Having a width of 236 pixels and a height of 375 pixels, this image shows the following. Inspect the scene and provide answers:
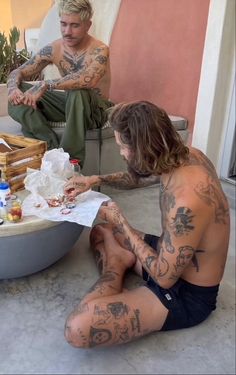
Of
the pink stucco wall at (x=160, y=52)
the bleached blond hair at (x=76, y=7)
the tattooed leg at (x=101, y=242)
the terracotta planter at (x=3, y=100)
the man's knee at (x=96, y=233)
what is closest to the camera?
the tattooed leg at (x=101, y=242)

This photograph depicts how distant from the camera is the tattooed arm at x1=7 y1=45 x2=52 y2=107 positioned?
7.32 feet

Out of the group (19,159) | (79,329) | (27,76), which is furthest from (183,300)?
(27,76)

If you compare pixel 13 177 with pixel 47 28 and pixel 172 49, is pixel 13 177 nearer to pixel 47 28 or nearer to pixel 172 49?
pixel 172 49

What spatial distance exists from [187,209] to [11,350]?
2.55ft

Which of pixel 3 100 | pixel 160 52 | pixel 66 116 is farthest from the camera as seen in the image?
pixel 3 100

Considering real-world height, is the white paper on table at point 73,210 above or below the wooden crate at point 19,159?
below

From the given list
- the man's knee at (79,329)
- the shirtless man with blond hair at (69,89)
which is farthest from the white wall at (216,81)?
the man's knee at (79,329)

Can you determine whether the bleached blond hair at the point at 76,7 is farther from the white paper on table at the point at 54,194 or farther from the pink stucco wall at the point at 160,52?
the white paper on table at the point at 54,194

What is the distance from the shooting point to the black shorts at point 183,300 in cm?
133

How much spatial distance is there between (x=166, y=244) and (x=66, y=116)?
136 cm

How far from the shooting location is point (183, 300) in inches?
52.9

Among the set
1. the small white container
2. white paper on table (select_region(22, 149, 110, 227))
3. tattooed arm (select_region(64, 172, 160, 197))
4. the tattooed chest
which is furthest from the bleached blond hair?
the small white container

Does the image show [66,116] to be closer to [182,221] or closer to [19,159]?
[19,159]

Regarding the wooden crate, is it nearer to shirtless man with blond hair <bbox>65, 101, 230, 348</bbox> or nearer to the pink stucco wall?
shirtless man with blond hair <bbox>65, 101, 230, 348</bbox>
